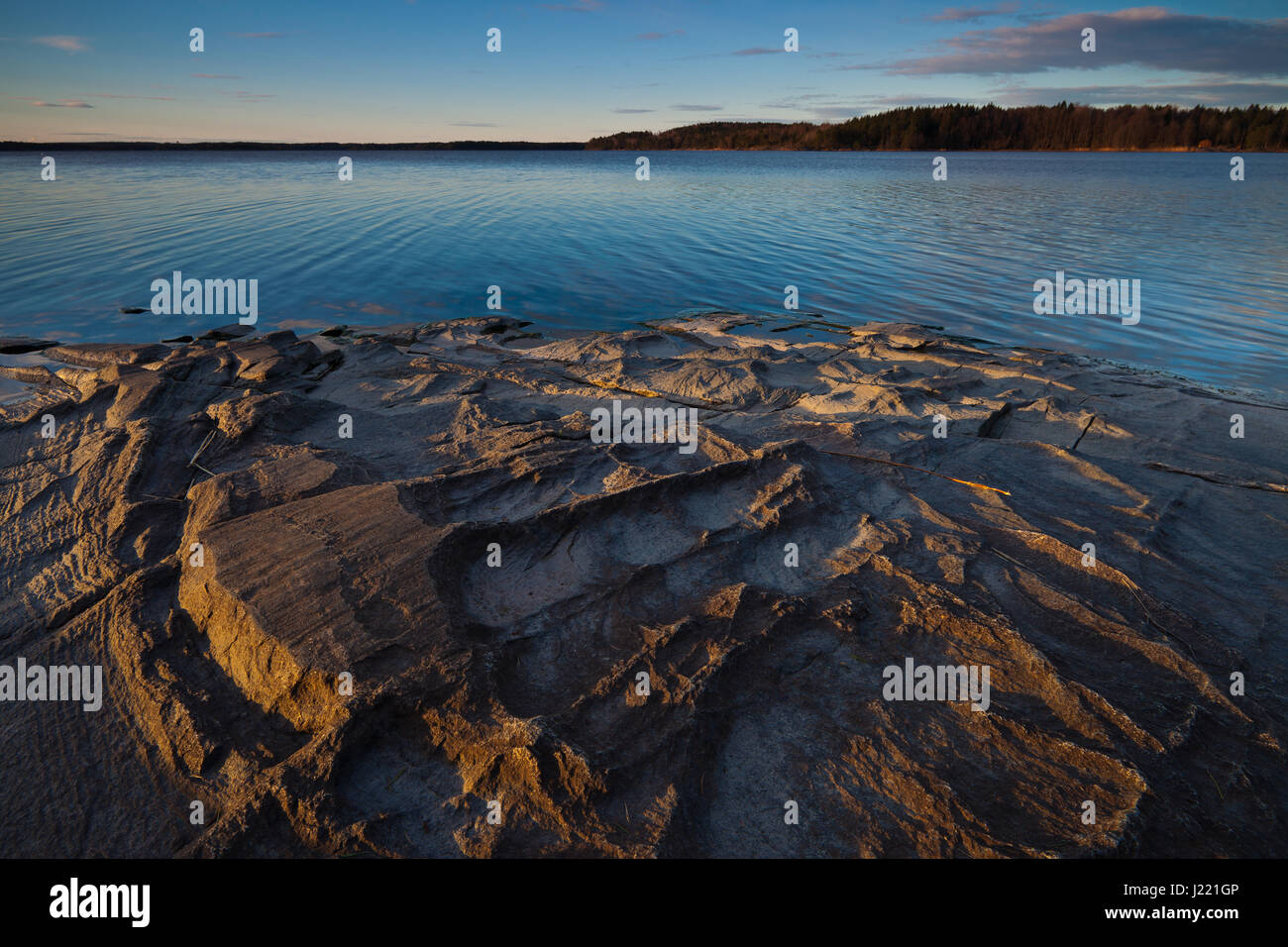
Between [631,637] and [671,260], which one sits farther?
[671,260]

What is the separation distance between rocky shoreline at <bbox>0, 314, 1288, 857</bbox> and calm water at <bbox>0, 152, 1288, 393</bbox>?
8.34 metres

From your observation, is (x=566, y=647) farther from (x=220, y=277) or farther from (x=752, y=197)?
(x=752, y=197)

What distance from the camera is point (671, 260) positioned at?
21281 millimetres

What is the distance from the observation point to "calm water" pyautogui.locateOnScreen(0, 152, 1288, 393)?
566 inches

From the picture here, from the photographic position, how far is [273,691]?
3664 mm

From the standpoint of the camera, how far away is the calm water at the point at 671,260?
1438 cm

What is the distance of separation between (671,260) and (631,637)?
748 inches

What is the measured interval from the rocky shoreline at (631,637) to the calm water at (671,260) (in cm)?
834

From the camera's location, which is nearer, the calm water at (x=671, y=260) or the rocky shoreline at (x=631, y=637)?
the rocky shoreline at (x=631, y=637)

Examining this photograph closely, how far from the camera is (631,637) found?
4090mm

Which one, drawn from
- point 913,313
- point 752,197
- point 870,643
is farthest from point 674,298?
point 752,197

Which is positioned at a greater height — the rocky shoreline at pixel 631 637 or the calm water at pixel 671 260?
the calm water at pixel 671 260

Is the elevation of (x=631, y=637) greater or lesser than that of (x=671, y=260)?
lesser
